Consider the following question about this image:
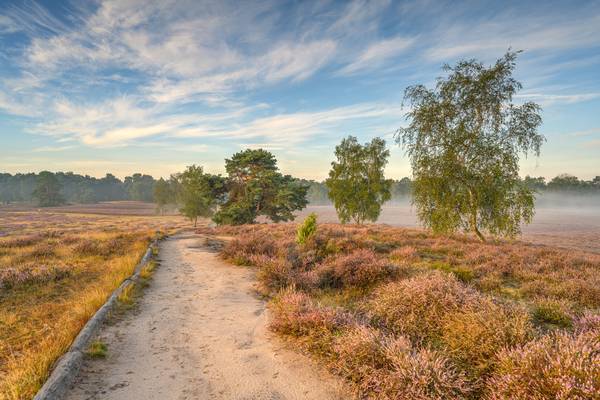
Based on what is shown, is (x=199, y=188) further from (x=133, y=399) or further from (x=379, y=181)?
(x=133, y=399)

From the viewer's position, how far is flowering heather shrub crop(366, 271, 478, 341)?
5.54 m

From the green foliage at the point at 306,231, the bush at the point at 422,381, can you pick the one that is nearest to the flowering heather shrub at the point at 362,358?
the bush at the point at 422,381

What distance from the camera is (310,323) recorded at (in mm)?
5742

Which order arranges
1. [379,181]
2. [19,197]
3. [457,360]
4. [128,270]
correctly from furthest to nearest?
[19,197] < [379,181] < [128,270] < [457,360]

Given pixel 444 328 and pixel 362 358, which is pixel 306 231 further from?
pixel 362 358

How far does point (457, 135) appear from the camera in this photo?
1912 cm

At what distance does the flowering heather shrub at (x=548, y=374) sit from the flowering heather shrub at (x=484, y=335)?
399 mm

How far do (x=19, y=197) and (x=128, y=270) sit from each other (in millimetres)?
198775

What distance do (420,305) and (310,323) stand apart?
2.34 meters

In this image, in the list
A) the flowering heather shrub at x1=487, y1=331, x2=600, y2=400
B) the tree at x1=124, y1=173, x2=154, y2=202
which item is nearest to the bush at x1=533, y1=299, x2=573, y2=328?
the flowering heather shrub at x1=487, y1=331, x2=600, y2=400

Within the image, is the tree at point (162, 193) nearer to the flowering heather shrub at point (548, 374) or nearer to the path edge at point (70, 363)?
the path edge at point (70, 363)

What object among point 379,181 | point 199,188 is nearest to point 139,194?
point 199,188

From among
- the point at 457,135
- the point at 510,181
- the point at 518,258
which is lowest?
the point at 518,258

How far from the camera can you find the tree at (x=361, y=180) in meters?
36.2
